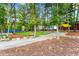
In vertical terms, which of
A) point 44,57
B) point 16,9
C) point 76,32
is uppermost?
point 16,9

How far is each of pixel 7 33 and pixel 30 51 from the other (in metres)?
0.29

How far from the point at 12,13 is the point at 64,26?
52cm

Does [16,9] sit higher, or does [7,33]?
[16,9]

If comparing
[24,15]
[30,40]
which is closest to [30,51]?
[30,40]

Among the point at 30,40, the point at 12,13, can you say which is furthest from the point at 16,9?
the point at 30,40

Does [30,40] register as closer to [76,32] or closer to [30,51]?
[30,51]

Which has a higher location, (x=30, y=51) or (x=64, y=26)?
(x=64, y=26)

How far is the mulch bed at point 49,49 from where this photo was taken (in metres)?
3.40

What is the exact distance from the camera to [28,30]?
11.3 feet

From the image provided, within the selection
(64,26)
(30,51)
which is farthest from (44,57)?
(64,26)

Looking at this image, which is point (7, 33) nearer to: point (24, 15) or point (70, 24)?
point (24, 15)

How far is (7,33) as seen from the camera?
347cm

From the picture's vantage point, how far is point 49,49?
3.43 m

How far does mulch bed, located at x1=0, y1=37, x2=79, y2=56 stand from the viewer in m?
3.40
